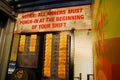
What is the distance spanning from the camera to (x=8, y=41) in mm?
3266

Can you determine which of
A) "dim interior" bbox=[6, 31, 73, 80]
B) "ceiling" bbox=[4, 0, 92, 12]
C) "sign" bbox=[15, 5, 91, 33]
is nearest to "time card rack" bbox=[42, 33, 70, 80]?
"dim interior" bbox=[6, 31, 73, 80]

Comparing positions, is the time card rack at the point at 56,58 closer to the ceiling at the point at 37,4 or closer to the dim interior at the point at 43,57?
the dim interior at the point at 43,57

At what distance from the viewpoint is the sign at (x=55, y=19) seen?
9.57 ft

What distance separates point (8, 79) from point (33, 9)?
154 centimetres

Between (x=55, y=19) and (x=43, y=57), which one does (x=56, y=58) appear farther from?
(x=55, y=19)

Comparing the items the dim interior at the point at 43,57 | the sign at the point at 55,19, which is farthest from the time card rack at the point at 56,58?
the sign at the point at 55,19

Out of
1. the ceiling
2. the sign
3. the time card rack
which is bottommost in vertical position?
the time card rack

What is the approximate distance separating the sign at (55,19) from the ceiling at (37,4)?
0.09 metres

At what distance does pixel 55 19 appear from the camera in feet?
10.2

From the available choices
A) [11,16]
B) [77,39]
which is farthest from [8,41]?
[77,39]

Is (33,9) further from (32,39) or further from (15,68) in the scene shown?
(15,68)

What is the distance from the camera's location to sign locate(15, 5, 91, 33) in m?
2.92

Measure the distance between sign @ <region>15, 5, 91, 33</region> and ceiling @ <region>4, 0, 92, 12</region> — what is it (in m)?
0.09

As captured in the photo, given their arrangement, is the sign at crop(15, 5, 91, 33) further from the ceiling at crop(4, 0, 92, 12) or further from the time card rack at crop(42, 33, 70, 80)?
the time card rack at crop(42, 33, 70, 80)
